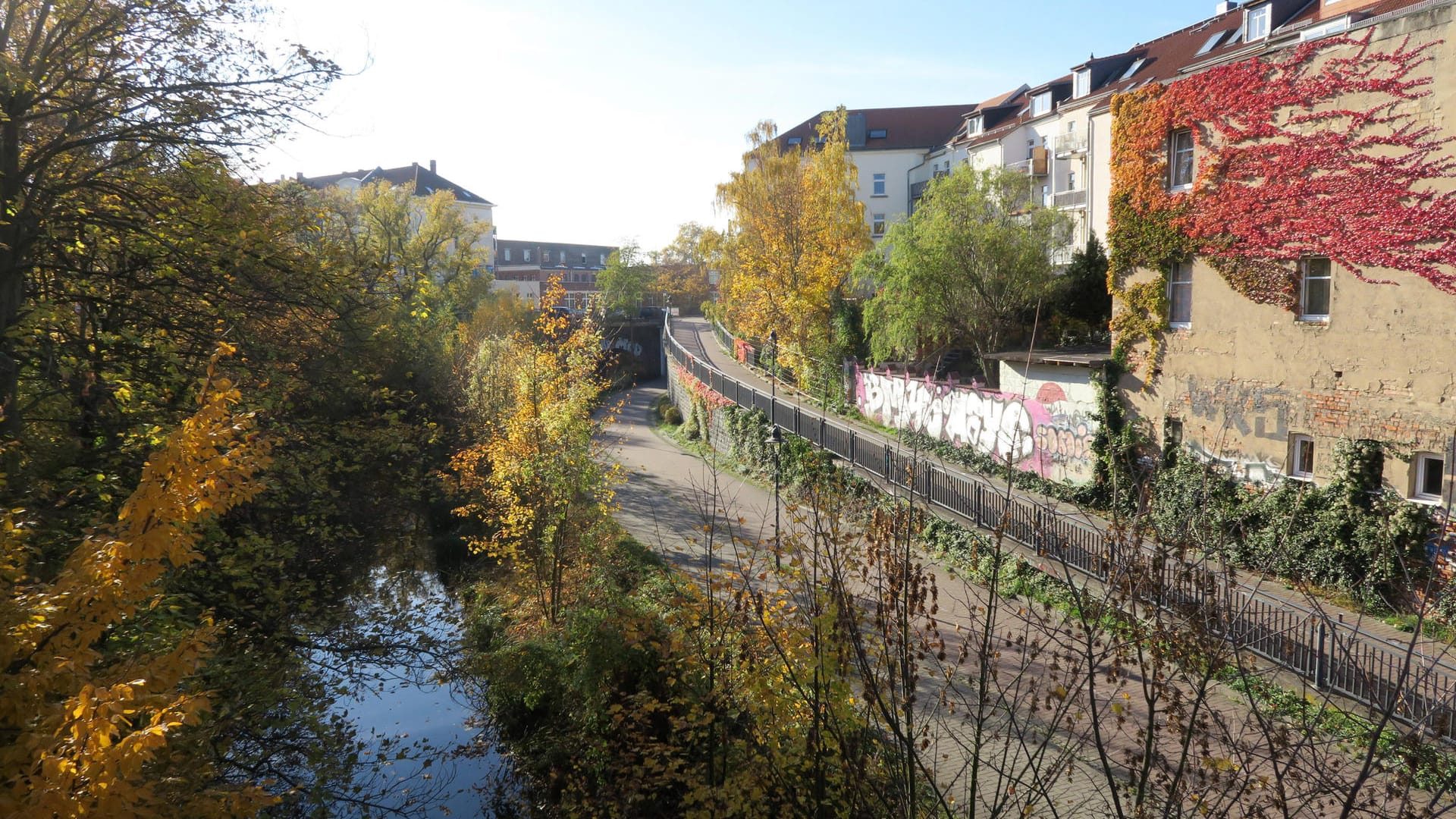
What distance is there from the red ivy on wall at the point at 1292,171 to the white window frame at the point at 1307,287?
0.57 feet

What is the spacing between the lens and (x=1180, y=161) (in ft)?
58.3

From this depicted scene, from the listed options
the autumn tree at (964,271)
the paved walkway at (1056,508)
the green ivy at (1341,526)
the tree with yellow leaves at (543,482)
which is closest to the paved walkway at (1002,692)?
the paved walkway at (1056,508)

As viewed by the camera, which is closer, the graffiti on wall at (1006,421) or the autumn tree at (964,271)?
the graffiti on wall at (1006,421)

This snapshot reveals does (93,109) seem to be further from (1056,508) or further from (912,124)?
(912,124)

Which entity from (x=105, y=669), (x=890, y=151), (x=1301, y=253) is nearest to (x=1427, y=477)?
(x=1301, y=253)

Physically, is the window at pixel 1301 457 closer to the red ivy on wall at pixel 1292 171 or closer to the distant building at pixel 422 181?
the red ivy on wall at pixel 1292 171

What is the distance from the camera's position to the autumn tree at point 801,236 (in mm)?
31438

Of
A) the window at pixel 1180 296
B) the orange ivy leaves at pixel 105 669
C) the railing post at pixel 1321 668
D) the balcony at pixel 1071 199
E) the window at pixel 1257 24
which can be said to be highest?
the window at pixel 1257 24

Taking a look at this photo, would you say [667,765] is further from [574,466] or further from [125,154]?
[125,154]

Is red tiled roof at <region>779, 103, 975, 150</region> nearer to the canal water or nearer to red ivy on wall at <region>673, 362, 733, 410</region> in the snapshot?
red ivy on wall at <region>673, 362, 733, 410</region>

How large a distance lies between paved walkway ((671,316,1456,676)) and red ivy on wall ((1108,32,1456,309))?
5266mm

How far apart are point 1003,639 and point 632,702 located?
5325mm

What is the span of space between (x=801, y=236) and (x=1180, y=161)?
15552 millimetres

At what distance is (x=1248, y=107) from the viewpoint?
53.4 feet
